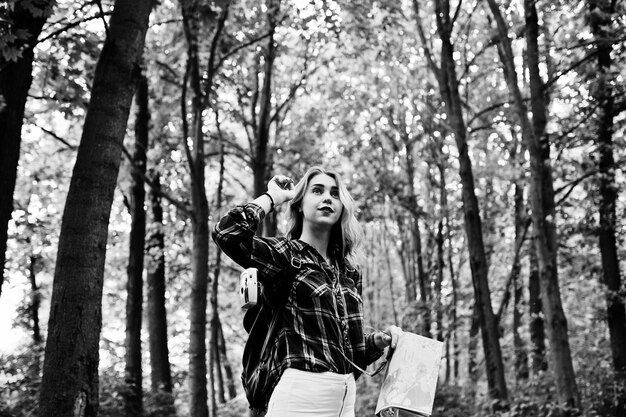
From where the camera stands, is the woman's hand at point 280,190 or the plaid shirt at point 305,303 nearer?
the plaid shirt at point 305,303

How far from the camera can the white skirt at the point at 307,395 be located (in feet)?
9.56

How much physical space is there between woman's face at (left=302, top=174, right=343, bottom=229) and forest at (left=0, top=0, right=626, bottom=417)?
0.45 meters

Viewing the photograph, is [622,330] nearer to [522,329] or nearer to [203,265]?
[203,265]

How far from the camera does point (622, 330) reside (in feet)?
44.2

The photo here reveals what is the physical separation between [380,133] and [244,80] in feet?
18.5

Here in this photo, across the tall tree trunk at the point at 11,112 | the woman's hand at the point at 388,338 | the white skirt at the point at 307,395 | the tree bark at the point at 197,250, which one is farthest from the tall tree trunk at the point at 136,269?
the white skirt at the point at 307,395

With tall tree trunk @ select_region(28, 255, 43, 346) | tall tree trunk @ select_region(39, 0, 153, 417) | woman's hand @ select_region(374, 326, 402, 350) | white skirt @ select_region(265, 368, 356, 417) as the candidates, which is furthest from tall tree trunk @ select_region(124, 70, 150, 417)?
white skirt @ select_region(265, 368, 356, 417)

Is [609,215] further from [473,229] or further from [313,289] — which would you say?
[313,289]

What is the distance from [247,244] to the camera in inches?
126

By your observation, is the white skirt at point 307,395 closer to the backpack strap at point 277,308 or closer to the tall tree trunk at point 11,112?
the backpack strap at point 277,308

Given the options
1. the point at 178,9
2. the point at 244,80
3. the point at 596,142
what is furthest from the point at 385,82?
the point at 178,9

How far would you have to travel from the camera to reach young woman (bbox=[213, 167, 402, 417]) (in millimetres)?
2986

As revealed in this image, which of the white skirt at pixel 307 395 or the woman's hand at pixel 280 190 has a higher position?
the woman's hand at pixel 280 190

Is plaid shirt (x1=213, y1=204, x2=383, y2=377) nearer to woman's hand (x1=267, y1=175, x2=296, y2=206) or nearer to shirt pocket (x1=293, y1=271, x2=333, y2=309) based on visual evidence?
shirt pocket (x1=293, y1=271, x2=333, y2=309)
